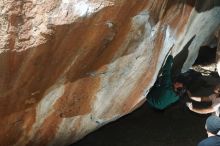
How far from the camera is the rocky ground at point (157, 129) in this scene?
550 cm

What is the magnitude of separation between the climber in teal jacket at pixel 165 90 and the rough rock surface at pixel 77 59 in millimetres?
93

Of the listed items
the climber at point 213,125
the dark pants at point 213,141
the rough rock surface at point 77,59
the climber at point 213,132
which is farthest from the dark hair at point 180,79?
the dark pants at point 213,141

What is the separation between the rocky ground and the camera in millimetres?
5500

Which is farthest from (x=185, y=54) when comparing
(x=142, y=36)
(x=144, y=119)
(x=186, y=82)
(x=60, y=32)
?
(x=60, y=32)

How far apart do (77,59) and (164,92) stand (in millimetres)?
1407

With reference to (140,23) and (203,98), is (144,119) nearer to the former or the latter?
(203,98)

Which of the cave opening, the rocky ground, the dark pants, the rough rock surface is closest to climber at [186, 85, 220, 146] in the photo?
the dark pants

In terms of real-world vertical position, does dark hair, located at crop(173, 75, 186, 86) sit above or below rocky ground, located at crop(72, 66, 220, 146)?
above

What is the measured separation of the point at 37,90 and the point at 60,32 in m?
0.60

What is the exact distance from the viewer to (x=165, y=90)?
15.3ft

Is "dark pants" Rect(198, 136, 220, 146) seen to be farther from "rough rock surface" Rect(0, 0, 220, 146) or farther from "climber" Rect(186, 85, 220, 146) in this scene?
"rough rock surface" Rect(0, 0, 220, 146)

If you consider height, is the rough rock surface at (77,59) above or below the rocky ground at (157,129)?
above

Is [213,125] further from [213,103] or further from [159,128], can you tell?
[159,128]

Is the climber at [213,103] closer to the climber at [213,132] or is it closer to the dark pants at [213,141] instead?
the climber at [213,132]
